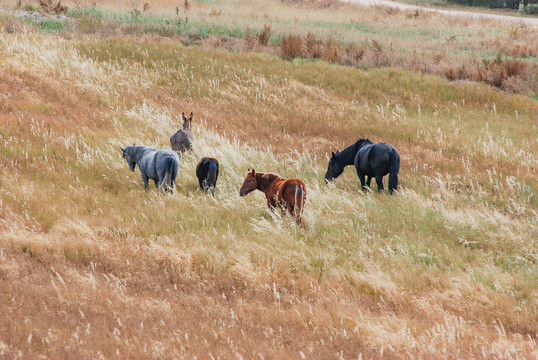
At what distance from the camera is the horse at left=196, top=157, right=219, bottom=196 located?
9.55 metres

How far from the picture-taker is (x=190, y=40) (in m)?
26.1

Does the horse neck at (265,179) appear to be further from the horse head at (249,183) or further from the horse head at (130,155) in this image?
the horse head at (130,155)

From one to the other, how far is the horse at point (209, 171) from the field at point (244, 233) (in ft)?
1.08

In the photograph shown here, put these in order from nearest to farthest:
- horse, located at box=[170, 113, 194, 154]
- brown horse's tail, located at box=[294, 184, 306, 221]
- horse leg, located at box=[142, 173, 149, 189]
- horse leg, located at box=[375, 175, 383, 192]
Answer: brown horse's tail, located at box=[294, 184, 306, 221], horse leg, located at box=[142, 173, 149, 189], horse leg, located at box=[375, 175, 383, 192], horse, located at box=[170, 113, 194, 154]

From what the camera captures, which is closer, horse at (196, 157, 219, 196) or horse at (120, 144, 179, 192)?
horse at (120, 144, 179, 192)

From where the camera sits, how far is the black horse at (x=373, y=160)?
33.7 feet

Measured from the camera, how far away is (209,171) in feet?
31.3

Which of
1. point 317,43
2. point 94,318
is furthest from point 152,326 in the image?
point 317,43

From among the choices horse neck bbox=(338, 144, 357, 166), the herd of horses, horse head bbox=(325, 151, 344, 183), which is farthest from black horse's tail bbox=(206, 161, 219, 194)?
horse neck bbox=(338, 144, 357, 166)

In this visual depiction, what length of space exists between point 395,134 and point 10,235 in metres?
12.5

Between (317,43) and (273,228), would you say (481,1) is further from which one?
(273,228)

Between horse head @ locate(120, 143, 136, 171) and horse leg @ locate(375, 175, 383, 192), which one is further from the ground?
horse head @ locate(120, 143, 136, 171)

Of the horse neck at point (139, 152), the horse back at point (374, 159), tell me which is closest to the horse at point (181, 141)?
the horse neck at point (139, 152)

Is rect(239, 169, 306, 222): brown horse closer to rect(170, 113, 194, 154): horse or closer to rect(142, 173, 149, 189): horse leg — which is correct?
rect(142, 173, 149, 189): horse leg
